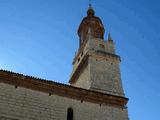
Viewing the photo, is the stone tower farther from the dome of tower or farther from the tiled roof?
the tiled roof

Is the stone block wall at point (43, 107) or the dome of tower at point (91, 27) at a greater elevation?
the dome of tower at point (91, 27)

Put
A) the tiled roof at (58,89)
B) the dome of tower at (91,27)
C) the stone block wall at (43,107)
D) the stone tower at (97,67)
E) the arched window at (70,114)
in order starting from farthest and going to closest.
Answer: the dome of tower at (91,27)
the stone tower at (97,67)
the arched window at (70,114)
the tiled roof at (58,89)
the stone block wall at (43,107)

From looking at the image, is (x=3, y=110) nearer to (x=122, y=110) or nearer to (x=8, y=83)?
(x=8, y=83)

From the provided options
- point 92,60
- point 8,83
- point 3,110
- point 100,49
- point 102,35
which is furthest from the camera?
point 102,35

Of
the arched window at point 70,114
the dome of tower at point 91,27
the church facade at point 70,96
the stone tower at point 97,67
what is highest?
the dome of tower at point 91,27

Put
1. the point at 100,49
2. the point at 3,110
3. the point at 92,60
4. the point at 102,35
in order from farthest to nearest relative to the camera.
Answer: the point at 102,35 < the point at 100,49 < the point at 92,60 < the point at 3,110

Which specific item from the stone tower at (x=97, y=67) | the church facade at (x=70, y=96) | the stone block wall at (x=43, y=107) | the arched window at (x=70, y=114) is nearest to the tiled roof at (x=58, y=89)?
the church facade at (x=70, y=96)

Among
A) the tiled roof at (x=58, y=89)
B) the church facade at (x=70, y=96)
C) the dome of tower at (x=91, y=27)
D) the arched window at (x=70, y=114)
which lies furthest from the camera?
the dome of tower at (x=91, y=27)

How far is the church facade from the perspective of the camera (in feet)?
42.9

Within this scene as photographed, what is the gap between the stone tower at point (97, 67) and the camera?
1661cm

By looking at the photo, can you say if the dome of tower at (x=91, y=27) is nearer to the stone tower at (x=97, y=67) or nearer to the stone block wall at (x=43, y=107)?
the stone tower at (x=97, y=67)

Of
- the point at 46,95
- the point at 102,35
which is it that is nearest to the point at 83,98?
the point at 46,95

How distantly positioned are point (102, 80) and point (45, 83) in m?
4.25

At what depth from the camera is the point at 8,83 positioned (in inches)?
535
